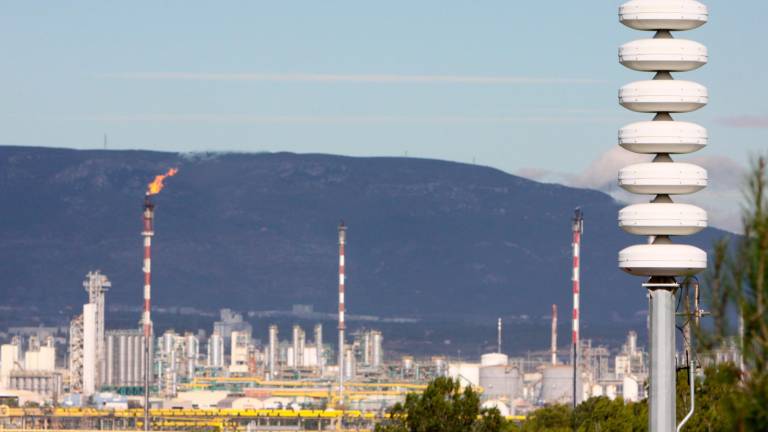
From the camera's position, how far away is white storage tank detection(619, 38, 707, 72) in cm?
2125

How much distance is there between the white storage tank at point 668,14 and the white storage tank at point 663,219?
1.98m

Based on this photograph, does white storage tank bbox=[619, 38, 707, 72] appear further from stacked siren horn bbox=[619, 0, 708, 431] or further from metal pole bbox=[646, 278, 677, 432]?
metal pole bbox=[646, 278, 677, 432]

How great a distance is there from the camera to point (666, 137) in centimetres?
2105

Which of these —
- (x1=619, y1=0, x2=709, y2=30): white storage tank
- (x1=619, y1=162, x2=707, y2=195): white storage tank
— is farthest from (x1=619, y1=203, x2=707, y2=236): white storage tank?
(x1=619, y1=0, x2=709, y2=30): white storage tank

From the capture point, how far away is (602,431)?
56031 millimetres

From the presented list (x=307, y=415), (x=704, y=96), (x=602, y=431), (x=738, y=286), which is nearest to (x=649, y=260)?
(x=704, y=96)


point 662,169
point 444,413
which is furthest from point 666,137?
point 444,413

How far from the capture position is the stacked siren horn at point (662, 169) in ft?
68.9

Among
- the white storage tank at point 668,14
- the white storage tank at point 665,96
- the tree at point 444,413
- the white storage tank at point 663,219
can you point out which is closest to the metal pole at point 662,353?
the white storage tank at point 663,219

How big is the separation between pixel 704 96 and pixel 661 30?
92 centimetres

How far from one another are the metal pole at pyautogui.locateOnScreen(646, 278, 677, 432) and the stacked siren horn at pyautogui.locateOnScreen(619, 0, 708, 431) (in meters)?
0.01

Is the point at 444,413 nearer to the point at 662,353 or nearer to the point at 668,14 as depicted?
the point at 662,353

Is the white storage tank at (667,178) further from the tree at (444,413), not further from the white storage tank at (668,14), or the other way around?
the tree at (444,413)

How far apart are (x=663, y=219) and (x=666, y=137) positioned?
0.89 metres
